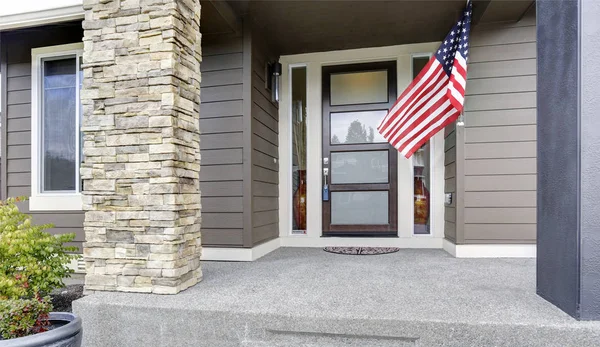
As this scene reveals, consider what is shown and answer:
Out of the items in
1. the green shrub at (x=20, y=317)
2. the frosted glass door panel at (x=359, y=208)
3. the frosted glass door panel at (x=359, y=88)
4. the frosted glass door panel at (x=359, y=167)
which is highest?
the frosted glass door panel at (x=359, y=88)

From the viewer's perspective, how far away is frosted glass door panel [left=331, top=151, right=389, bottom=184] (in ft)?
14.2

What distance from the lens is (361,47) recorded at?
4262mm

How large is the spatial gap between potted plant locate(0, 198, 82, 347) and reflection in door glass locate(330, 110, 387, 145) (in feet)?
9.78

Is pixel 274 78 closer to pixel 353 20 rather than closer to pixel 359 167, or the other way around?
pixel 353 20

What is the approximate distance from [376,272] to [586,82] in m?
1.88

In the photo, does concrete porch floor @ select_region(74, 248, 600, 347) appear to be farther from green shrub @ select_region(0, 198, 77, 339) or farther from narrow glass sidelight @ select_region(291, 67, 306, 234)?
narrow glass sidelight @ select_region(291, 67, 306, 234)

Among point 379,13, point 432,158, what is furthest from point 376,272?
point 379,13

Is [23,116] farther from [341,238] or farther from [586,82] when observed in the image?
[586,82]

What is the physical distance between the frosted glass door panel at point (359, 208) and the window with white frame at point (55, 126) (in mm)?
2915

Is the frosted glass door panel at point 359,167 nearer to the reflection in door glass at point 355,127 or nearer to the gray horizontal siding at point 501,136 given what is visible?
the reflection in door glass at point 355,127

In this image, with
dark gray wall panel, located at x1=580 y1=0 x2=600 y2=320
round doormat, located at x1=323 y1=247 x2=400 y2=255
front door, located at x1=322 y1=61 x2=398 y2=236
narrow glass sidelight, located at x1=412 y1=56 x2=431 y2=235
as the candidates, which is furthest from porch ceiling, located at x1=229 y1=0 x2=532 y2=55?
round doormat, located at x1=323 y1=247 x2=400 y2=255

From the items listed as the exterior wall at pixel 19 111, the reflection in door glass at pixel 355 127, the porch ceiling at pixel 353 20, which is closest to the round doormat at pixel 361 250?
the reflection in door glass at pixel 355 127

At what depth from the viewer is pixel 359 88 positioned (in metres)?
4.41

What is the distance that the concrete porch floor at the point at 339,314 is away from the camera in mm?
1792
